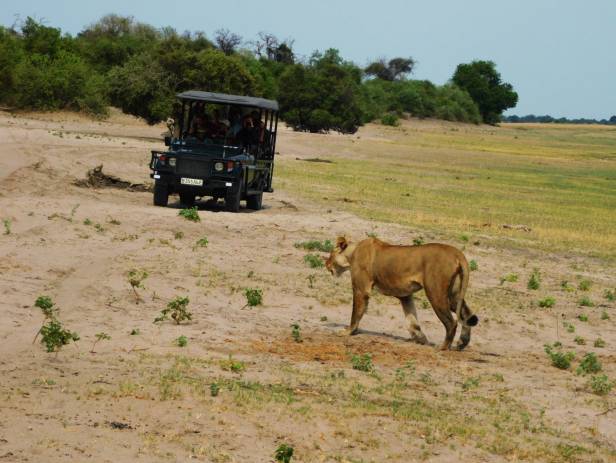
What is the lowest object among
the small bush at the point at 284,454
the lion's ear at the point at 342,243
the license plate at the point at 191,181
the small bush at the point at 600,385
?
the small bush at the point at 600,385

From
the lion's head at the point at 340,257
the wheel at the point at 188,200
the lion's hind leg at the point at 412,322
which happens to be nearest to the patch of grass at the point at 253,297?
the lion's head at the point at 340,257

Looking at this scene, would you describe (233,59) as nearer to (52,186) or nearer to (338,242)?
(52,186)

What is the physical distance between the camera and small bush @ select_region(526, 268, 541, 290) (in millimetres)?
16719

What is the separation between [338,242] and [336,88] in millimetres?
54788

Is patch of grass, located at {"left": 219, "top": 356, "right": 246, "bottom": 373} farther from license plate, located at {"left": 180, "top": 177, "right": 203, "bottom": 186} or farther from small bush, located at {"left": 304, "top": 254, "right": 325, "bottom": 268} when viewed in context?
license plate, located at {"left": 180, "top": 177, "right": 203, "bottom": 186}

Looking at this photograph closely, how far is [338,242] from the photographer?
12.4 m

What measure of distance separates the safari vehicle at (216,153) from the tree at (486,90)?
130337 mm

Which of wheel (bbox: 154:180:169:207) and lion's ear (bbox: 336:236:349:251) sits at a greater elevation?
lion's ear (bbox: 336:236:349:251)

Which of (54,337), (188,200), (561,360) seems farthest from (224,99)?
(54,337)

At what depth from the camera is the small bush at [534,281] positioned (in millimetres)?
16719

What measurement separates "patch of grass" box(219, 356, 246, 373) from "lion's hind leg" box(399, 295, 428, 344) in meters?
2.54

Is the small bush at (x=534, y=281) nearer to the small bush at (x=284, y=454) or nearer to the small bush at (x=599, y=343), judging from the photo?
the small bush at (x=599, y=343)

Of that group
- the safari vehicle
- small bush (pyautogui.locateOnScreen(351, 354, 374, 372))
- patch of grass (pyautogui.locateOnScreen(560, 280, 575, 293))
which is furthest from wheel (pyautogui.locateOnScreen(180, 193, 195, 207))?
small bush (pyautogui.locateOnScreen(351, 354, 374, 372))

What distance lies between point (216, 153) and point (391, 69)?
156 m
